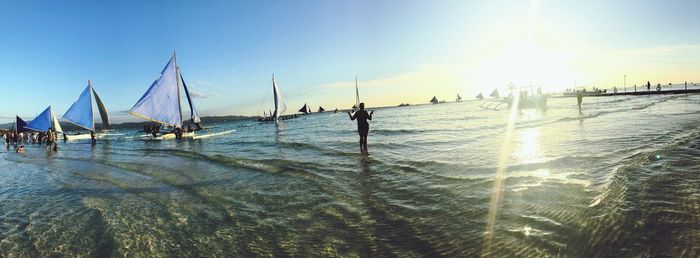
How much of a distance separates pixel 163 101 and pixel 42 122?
98.4 ft

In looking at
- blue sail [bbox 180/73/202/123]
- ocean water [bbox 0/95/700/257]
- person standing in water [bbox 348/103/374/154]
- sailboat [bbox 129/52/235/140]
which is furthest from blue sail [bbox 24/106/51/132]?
person standing in water [bbox 348/103/374/154]

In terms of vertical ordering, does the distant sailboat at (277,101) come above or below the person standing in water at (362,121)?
above

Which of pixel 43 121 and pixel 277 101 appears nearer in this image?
pixel 43 121

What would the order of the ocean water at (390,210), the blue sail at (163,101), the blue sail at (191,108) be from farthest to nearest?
1. the blue sail at (191,108)
2. the blue sail at (163,101)
3. the ocean water at (390,210)

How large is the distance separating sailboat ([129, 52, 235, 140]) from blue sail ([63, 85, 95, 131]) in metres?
12.9

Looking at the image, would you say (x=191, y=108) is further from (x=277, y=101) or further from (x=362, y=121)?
(x=362, y=121)

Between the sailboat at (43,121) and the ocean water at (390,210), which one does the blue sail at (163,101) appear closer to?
the ocean water at (390,210)

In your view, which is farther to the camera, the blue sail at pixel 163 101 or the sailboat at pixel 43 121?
the sailboat at pixel 43 121

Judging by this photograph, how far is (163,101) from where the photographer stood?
3136 centimetres

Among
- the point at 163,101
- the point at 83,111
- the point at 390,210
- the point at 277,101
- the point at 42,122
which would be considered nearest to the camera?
the point at 390,210

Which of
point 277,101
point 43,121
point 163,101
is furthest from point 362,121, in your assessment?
point 43,121

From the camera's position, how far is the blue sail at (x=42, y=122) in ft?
151

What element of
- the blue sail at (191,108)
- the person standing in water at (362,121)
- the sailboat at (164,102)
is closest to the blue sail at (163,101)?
the sailboat at (164,102)

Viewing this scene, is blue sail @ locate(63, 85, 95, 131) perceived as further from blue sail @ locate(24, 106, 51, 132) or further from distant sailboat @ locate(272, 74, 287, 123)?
distant sailboat @ locate(272, 74, 287, 123)
